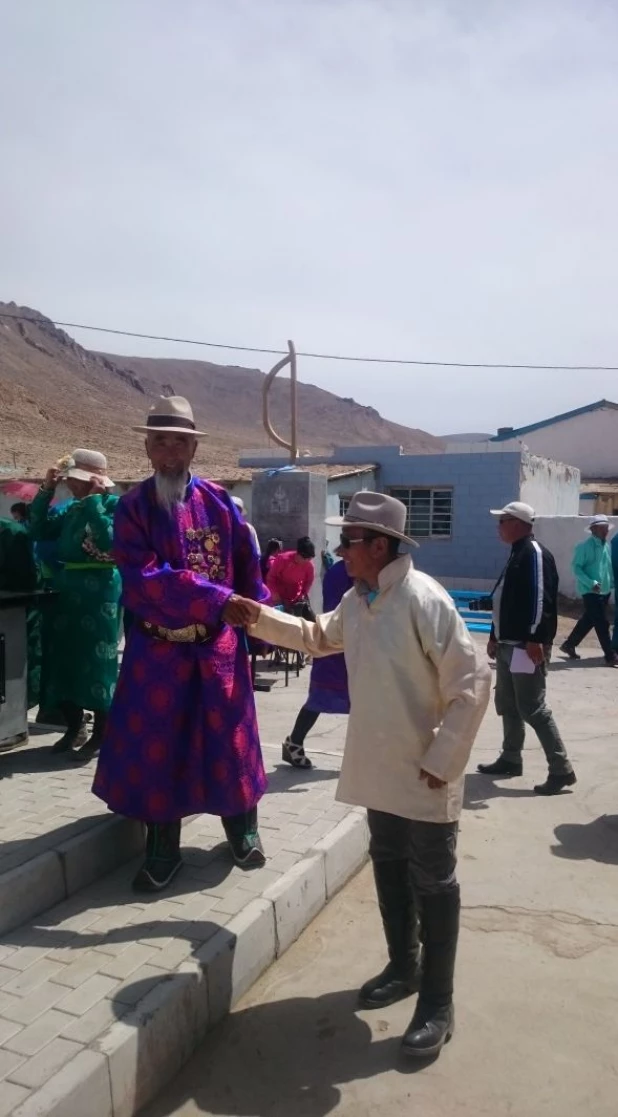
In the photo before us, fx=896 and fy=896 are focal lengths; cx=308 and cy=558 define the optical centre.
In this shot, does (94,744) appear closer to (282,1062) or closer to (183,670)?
(183,670)

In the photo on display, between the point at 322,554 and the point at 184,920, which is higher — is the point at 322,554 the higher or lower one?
the higher one

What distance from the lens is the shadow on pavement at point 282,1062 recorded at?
2.76 m

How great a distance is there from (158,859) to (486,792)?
2693mm

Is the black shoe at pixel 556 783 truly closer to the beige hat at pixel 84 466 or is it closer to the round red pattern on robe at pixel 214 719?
the round red pattern on robe at pixel 214 719

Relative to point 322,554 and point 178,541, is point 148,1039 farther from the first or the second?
point 322,554

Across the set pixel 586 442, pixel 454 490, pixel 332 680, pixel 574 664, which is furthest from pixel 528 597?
pixel 586 442

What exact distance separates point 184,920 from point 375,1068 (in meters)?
0.90

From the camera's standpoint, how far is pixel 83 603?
4891 mm

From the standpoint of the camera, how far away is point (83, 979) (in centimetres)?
301

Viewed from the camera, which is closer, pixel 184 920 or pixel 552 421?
pixel 184 920

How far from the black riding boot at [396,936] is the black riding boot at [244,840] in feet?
2.62

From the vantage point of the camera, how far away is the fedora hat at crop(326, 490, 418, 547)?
2916 mm

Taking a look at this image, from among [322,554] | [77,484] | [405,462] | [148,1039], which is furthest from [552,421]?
[148,1039]

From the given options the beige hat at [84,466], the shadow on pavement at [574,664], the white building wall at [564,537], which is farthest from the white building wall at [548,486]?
the beige hat at [84,466]
